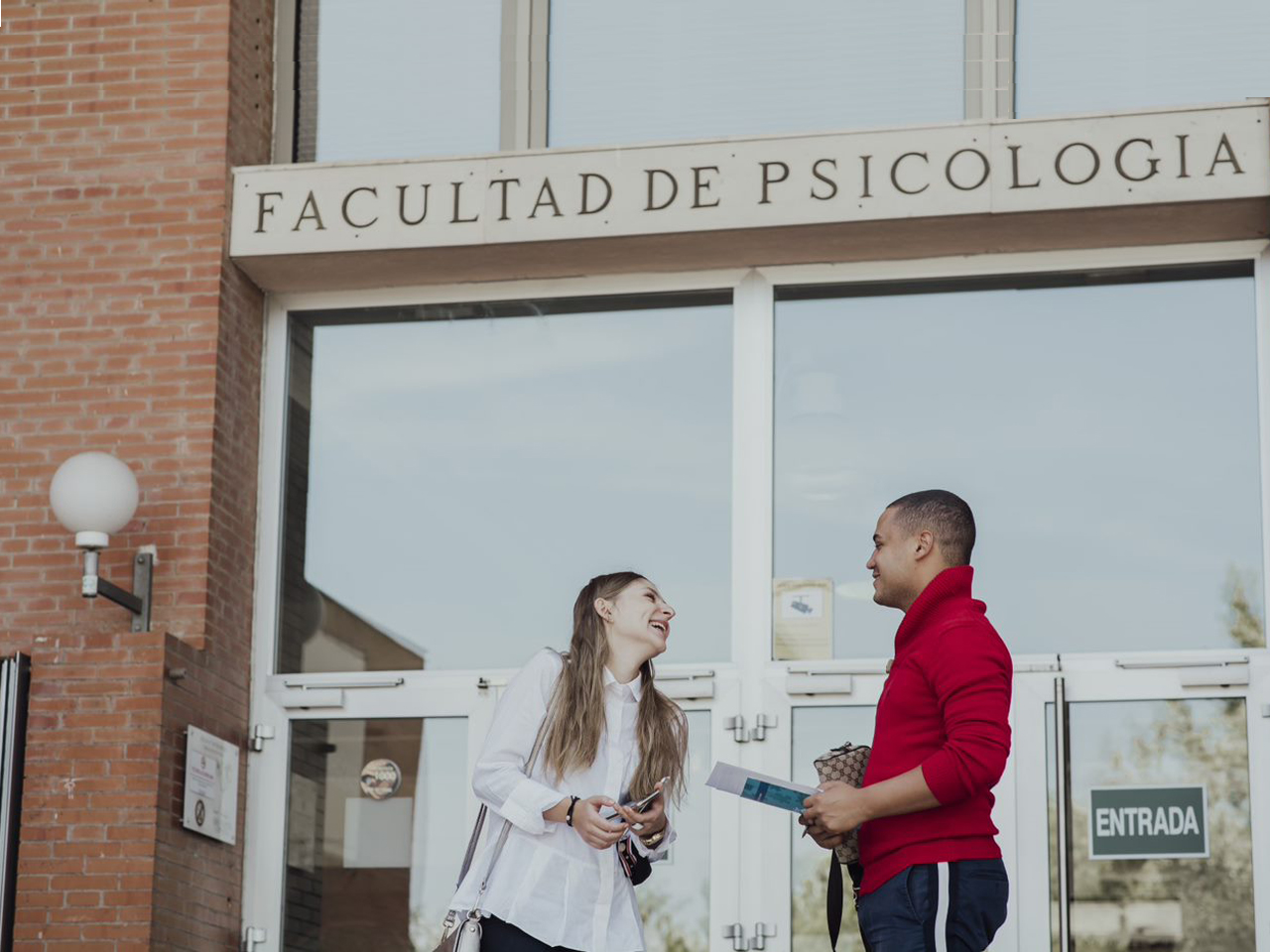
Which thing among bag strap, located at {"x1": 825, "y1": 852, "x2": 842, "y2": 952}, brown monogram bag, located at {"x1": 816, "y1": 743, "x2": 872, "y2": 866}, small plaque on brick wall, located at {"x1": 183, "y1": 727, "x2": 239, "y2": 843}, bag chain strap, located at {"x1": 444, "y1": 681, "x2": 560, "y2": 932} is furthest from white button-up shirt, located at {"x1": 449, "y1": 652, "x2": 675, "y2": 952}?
small plaque on brick wall, located at {"x1": 183, "y1": 727, "x2": 239, "y2": 843}

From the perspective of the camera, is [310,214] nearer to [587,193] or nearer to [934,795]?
[587,193]

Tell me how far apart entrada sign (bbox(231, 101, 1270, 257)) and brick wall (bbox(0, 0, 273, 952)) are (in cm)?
40

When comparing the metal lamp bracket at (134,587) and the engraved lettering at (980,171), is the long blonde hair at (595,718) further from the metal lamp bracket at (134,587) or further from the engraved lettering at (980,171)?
the engraved lettering at (980,171)

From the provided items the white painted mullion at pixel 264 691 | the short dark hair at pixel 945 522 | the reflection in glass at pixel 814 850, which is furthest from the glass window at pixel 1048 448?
the short dark hair at pixel 945 522

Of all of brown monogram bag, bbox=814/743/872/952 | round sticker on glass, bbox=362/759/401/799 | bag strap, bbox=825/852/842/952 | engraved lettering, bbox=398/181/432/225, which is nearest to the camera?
brown monogram bag, bbox=814/743/872/952

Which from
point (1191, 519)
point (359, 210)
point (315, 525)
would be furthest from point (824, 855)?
point (359, 210)

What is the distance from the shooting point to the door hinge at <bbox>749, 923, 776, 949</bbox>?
8523 mm

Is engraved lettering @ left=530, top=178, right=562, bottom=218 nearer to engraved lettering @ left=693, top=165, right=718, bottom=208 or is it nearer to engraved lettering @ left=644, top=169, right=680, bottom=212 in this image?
engraved lettering @ left=644, top=169, right=680, bottom=212

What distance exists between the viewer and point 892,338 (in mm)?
9219

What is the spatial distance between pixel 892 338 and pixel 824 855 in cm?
230

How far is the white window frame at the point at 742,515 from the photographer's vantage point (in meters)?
8.66

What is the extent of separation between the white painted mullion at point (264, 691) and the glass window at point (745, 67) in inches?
67.4

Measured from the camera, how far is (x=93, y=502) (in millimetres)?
8430

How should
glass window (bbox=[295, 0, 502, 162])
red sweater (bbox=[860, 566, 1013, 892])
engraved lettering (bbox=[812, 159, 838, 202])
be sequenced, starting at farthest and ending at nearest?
glass window (bbox=[295, 0, 502, 162])
engraved lettering (bbox=[812, 159, 838, 202])
red sweater (bbox=[860, 566, 1013, 892])
